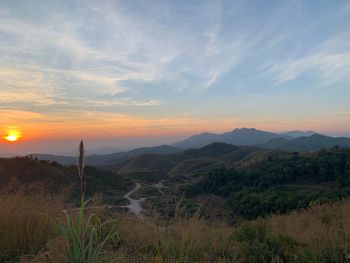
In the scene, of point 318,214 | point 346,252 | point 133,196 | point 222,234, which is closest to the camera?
point 346,252

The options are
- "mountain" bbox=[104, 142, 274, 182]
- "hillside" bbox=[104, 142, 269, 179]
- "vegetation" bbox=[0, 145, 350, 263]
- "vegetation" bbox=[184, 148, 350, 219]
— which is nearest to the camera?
"vegetation" bbox=[0, 145, 350, 263]

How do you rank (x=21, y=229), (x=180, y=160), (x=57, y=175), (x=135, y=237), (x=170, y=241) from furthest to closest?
(x=180, y=160) < (x=57, y=175) < (x=135, y=237) < (x=21, y=229) < (x=170, y=241)

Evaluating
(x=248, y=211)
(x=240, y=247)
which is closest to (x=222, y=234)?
(x=240, y=247)

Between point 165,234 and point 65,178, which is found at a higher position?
point 165,234

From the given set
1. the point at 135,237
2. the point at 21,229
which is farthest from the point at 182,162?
the point at 21,229

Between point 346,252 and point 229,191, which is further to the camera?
point 229,191

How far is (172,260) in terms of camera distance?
12.1 feet

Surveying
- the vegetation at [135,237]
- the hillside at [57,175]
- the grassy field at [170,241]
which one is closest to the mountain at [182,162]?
the hillside at [57,175]

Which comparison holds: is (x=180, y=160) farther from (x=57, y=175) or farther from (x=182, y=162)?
(x=57, y=175)

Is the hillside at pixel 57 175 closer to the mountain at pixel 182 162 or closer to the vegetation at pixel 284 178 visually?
the vegetation at pixel 284 178

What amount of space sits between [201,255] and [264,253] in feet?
3.92

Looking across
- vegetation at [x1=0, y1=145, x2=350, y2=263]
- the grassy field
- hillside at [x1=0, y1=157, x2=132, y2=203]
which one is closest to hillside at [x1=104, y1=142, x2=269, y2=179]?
hillside at [x1=0, y1=157, x2=132, y2=203]

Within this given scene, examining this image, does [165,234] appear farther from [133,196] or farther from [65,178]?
[65,178]

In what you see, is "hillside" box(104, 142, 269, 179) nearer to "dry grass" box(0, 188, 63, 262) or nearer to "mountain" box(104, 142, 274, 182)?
"mountain" box(104, 142, 274, 182)
